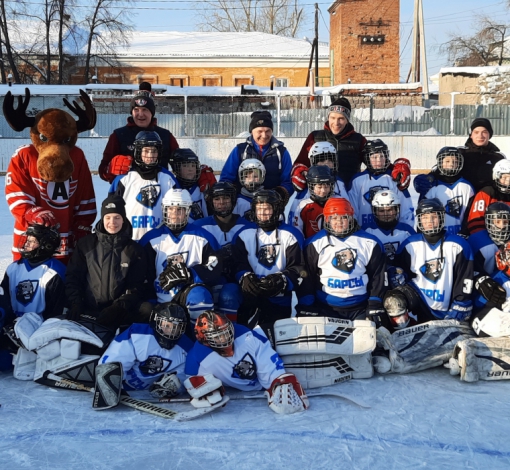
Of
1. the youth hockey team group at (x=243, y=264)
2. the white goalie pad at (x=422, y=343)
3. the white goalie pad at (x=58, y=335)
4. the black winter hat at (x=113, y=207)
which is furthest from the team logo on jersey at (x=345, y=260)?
the white goalie pad at (x=58, y=335)

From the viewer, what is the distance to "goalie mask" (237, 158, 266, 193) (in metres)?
4.21

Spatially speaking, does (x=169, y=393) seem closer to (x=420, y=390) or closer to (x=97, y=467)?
(x=97, y=467)

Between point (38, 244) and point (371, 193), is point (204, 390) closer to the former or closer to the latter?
point (38, 244)

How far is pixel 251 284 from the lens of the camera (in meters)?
3.64

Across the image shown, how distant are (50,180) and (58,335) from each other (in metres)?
1.13

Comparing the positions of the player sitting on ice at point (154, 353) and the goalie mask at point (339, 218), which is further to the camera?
the goalie mask at point (339, 218)

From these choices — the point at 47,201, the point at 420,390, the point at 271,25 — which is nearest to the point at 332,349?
the point at 420,390

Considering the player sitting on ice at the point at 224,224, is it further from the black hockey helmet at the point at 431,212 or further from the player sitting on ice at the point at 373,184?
the black hockey helmet at the point at 431,212

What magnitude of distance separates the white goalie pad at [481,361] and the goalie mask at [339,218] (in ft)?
2.97

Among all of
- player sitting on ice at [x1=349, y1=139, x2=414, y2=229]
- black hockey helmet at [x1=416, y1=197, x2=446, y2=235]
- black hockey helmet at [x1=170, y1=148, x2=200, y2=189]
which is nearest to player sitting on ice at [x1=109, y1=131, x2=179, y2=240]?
black hockey helmet at [x1=170, y1=148, x2=200, y2=189]

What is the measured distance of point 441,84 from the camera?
18.6 metres

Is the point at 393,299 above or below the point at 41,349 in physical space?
above

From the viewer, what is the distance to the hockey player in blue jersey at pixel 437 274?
3.72m

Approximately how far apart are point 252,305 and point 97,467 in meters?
1.52
